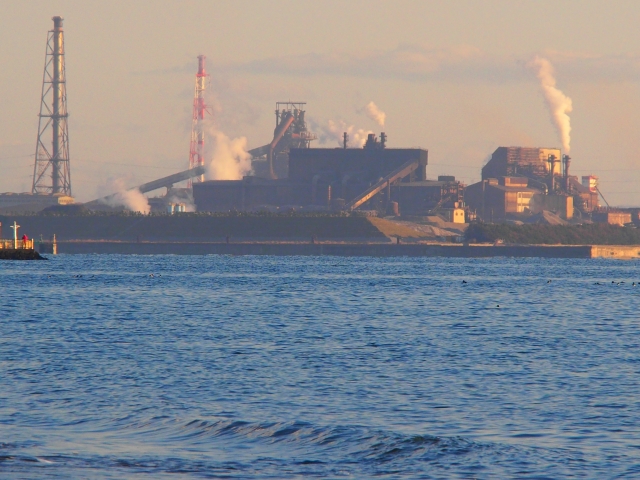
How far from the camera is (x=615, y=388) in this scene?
28.2 metres

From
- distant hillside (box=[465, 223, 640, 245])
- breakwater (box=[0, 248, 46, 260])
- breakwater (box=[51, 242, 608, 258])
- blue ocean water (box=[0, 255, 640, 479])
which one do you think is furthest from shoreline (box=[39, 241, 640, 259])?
blue ocean water (box=[0, 255, 640, 479])

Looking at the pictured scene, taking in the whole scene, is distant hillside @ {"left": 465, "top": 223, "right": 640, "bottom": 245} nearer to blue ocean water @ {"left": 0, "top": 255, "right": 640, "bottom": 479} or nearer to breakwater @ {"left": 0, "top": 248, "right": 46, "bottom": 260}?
breakwater @ {"left": 0, "top": 248, "right": 46, "bottom": 260}

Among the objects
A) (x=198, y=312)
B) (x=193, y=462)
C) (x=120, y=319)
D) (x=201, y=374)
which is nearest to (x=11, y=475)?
(x=193, y=462)

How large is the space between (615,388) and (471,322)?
2213 centimetres

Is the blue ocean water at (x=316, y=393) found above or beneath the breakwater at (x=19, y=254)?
beneath

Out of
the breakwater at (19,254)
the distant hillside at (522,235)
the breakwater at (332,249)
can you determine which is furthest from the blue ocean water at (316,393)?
the distant hillside at (522,235)

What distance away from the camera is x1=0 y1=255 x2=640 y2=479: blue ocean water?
64.9 ft

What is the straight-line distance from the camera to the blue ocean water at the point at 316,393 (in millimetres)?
19781

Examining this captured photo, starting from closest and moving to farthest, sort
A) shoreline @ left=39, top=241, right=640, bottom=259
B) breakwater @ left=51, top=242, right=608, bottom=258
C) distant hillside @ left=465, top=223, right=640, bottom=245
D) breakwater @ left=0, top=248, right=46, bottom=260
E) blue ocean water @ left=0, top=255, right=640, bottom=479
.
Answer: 1. blue ocean water @ left=0, top=255, right=640, bottom=479
2. breakwater @ left=0, top=248, right=46, bottom=260
3. breakwater @ left=51, top=242, right=608, bottom=258
4. shoreline @ left=39, top=241, right=640, bottom=259
5. distant hillside @ left=465, top=223, right=640, bottom=245

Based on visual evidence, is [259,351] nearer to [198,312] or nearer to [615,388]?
[615,388]

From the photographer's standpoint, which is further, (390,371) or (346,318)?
(346,318)

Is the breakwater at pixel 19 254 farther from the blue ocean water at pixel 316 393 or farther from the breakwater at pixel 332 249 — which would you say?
the blue ocean water at pixel 316 393

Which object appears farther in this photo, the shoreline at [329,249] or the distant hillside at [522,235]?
the distant hillside at [522,235]

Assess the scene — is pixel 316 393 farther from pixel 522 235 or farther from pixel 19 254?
pixel 522 235
